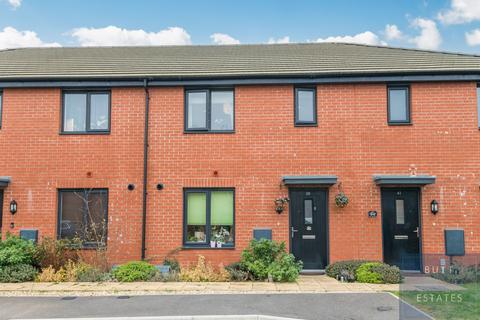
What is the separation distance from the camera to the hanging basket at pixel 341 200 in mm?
11891

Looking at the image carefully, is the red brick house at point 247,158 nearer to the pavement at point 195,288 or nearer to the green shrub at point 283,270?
the green shrub at point 283,270

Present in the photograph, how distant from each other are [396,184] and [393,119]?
180 centimetres

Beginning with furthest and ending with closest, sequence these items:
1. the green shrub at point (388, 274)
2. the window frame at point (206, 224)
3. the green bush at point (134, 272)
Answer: the window frame at point (206, 224) < the green bush at point (134, 272) < the green shrub at point (388, 274)

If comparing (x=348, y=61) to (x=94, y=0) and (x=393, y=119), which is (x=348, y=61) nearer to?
(x=393, y=119)

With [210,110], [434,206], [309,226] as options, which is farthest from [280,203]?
[434,206]

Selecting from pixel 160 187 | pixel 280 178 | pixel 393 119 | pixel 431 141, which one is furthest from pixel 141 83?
pixel 431 141

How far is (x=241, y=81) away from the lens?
41.0ft

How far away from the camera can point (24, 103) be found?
42.1ft

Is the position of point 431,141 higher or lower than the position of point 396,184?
higher

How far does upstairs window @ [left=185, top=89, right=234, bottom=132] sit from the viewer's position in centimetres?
1268

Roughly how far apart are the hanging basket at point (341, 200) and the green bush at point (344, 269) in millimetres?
1446

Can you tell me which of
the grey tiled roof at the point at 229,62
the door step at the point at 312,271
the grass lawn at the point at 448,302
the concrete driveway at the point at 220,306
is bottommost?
the concrete driveway at the point at 220,306

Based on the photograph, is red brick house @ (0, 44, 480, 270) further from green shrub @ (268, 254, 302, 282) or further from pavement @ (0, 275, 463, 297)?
pavement @ (0, 275, 463, 297)

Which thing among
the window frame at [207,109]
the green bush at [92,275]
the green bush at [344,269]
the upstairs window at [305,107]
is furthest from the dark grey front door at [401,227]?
the green bush at [92,275]
